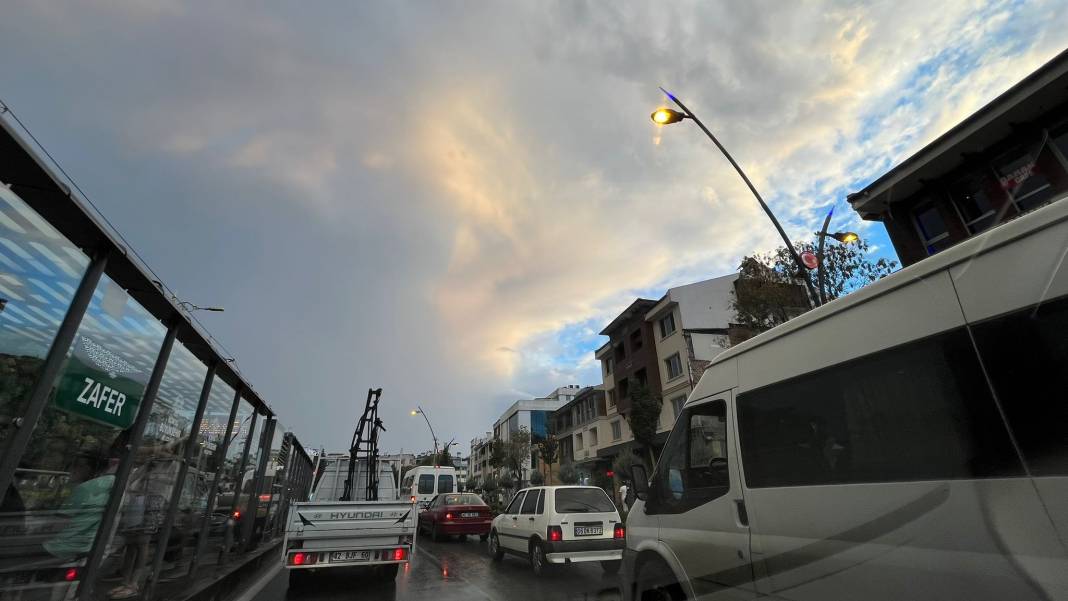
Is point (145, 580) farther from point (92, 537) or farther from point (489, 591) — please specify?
point (489, 591)

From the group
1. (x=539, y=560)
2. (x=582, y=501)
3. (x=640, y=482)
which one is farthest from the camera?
(x=582, y=501)

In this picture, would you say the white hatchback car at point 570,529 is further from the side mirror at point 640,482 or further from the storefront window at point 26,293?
the storefront window at point 26,293

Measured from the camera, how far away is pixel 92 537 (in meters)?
4.32

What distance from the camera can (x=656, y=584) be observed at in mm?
4059

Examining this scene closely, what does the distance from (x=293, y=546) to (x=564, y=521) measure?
4.60m

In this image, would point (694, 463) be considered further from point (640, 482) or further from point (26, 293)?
point (26, 293)

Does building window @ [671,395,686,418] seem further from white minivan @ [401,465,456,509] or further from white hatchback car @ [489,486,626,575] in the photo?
white hatchback car @ [489,486,626,575]

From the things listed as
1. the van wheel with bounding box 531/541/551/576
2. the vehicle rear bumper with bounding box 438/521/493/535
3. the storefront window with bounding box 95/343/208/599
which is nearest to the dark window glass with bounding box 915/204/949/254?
the van wheel with bounding box 531/541/551/576

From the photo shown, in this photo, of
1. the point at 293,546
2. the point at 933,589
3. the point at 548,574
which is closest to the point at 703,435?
the point at 933,589

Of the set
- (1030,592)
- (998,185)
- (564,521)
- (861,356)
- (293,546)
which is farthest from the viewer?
(998,185)

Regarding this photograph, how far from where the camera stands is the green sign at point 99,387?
143 inches

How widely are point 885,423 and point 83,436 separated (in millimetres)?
6151

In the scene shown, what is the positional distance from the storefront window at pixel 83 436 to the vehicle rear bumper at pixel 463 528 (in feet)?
39.6

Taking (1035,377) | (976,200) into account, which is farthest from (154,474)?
(976,200)
